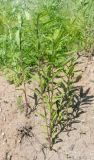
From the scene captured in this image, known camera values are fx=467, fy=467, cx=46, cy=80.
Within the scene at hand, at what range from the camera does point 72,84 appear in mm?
4531

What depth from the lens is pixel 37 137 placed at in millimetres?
4191

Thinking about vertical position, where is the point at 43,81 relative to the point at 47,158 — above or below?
above

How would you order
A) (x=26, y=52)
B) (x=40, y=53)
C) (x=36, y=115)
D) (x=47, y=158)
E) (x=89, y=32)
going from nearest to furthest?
(x=40, y=53) → (x=47, y=158) → (x=36, y=115) → (x=26, y=52) → (x=89, y=32)

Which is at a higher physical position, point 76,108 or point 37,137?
point 76,108

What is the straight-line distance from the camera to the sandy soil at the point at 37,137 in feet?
13.4

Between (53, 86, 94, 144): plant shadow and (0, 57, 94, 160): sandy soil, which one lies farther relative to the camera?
(53, 86, 94, 144): plant shadow

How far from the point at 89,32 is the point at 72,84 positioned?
785mm

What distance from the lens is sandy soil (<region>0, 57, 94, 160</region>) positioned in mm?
4086

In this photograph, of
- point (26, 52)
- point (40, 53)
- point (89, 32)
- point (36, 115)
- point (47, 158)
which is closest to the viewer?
point (40, 53)

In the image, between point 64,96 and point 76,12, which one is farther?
point 76,12

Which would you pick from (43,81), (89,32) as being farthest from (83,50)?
(43,81)

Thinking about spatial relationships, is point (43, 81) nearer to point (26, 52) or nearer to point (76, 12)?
point (26, 52)

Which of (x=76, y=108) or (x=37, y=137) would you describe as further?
(x=76, y=108)

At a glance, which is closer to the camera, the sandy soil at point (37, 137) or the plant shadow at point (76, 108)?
the sandy soil at point (37, 137)
